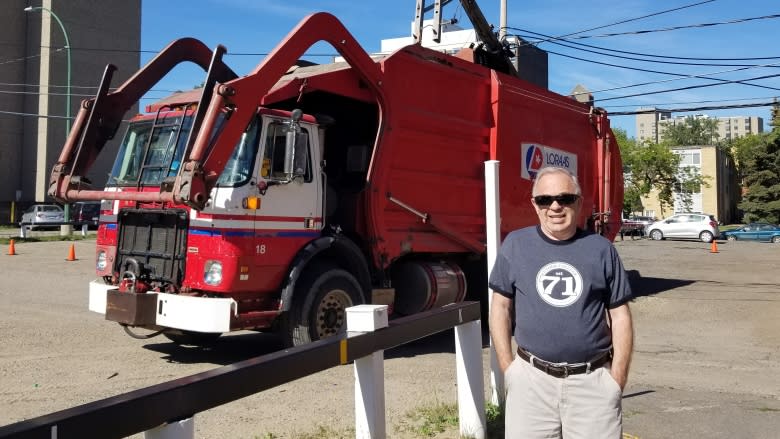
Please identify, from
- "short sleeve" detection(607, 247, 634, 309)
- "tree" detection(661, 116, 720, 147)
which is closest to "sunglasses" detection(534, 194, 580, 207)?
"short sleeve" detection(607, 247, 634, 309)

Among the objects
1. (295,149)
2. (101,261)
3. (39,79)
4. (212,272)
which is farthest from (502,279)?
(39,79)

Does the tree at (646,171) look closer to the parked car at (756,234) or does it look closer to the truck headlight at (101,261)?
the parked car at (756,234)

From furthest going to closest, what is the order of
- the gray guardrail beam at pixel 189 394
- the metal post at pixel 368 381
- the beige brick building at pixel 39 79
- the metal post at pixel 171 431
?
the beige brick building at pixel 39 79
the metal post at pixel 368 381
the metal post at pixel 171 431
the gray guardrail beam at pixel 189 394

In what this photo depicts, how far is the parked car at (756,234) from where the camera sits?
42625 millimetres

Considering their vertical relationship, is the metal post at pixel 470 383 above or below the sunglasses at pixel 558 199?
below

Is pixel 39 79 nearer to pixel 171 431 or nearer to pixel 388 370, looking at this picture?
pixel 388 370

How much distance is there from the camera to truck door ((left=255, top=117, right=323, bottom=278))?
739 cm

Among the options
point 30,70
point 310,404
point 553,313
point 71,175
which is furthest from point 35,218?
point 553,313

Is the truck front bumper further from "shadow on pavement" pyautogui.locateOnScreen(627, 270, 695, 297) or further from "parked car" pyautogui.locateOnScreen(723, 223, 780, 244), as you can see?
"parked car" pyautogui.locateOnScreen(723, 223, 780, 244)

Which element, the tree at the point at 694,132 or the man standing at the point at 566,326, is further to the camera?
the tree at the point at 694,132

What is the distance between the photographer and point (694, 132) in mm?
117500

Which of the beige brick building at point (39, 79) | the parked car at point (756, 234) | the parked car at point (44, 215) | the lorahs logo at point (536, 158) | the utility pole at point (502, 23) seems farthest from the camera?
the beige brick building at point (39, 79)

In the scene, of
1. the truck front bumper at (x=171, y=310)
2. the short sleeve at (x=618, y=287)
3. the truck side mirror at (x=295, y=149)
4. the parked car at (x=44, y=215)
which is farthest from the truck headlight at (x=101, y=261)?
the parked car at (x=44, y=215)

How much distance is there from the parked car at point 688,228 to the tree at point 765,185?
21.8m
